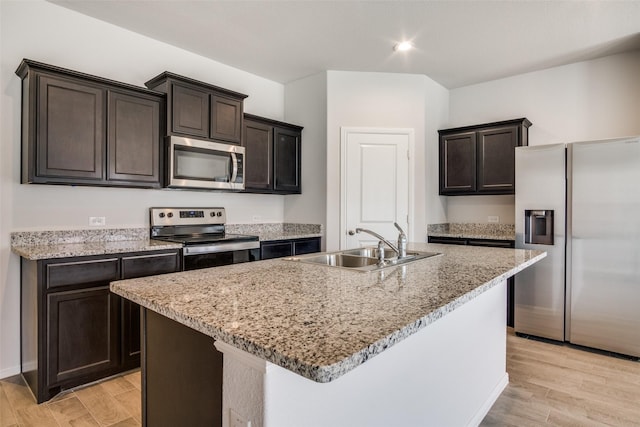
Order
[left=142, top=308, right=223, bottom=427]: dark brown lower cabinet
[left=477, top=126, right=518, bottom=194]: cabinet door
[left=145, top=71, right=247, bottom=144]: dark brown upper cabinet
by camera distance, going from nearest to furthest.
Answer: [left=142, top=308, right=223, bottom=427]: dark brown lower cabinet < [left=145, top=71, right=247, bottom=144]: dark brown upper cabinet < [left=477, top=126, right=518, bottom=194]: cabinet door

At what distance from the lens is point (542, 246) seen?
3.30 meters

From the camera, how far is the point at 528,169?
3363mm

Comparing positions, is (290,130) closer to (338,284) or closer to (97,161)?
(97,161)

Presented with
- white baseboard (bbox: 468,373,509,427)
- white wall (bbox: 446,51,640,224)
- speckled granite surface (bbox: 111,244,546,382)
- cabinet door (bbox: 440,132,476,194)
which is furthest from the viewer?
cabinet door (bbox: 440,132,476,194)

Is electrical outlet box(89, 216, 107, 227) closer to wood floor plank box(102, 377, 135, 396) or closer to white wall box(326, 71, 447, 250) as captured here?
wood floor plank box(102, 377, 135, 396)

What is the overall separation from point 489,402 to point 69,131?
10.6 ft

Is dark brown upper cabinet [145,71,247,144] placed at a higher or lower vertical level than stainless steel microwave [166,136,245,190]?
higher

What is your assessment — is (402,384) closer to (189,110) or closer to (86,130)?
(86,130)

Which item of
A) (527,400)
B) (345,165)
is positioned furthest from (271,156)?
(527,400)

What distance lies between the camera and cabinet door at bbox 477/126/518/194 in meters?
3.84

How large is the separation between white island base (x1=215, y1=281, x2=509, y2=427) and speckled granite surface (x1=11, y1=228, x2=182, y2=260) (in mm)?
1830

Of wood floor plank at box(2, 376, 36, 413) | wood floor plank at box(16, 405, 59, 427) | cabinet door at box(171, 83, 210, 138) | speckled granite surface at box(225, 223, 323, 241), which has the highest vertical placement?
cabinet door at box(171, 83, 210, 138)

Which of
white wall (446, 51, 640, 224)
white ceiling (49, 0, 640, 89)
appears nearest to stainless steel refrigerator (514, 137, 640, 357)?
white wall (446, 51, 640, 224)

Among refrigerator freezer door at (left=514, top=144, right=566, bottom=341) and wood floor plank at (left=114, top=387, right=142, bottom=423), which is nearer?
wood floor plank at (left=114, top=387, right=142, bottom=423)
